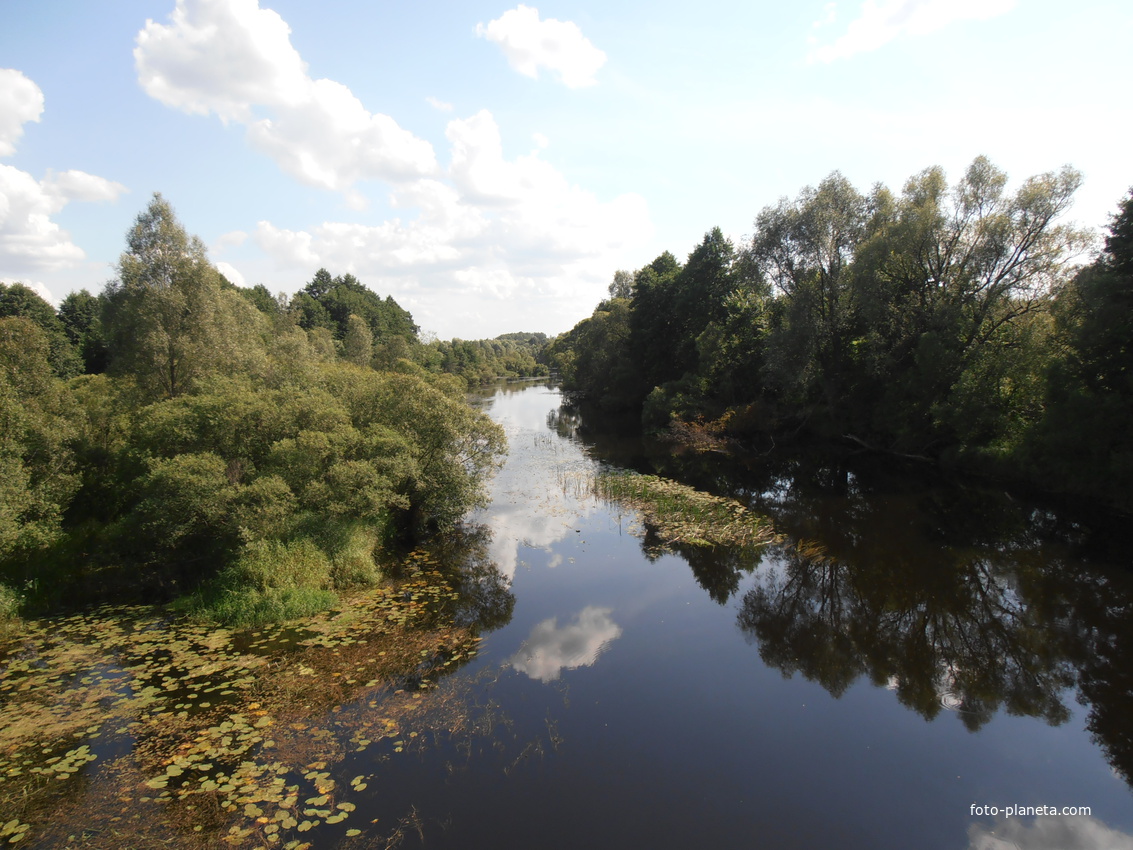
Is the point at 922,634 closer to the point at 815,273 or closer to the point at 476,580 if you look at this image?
the point at 476,580

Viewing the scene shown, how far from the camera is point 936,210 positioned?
28.6m

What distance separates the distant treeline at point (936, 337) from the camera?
764 inches

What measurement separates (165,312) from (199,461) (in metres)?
11.9

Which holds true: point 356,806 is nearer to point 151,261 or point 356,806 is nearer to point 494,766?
point 494,766

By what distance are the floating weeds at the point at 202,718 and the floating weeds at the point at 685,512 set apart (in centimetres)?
985

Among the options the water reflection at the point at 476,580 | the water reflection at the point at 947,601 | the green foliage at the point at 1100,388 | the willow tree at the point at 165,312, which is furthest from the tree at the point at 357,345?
the green foliage at the point at 1100,388

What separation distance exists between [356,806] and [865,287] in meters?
33.1

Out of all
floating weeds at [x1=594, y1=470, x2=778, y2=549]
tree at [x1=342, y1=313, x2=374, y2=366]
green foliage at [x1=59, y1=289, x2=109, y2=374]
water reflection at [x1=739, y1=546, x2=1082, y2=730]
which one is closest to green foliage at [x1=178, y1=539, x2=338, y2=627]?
water reflection at [x1=739, y1=546, x2=1082, y2=730]

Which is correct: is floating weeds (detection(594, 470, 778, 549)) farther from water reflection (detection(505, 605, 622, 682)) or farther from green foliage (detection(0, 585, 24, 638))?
green foliage (detection(0, 585, 24, 638))

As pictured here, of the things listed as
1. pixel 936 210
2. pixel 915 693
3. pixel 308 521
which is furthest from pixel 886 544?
pixel 936 210

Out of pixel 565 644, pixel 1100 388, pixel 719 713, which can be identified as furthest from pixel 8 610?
pixel 1100 388

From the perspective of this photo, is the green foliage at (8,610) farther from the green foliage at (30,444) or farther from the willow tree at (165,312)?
the willow tree at (165,312)

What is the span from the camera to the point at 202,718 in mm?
9500

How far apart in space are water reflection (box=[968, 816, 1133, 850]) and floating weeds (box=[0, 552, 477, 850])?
26.1 feet
